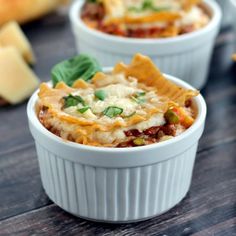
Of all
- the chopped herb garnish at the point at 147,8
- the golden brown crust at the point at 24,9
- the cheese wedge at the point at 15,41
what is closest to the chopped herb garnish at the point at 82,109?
the chopped herb garnish at the point at 147,8

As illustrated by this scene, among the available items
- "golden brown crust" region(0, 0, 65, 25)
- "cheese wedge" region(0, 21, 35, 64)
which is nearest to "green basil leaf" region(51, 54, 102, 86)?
"cheese wedge" region(0, 21, 35, 64)

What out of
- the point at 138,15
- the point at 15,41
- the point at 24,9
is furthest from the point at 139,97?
the point at 24,9

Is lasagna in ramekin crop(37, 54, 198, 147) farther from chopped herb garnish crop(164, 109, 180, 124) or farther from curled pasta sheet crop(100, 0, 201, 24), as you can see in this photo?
curled pasta sheet crop(100, 0, 201, 24)

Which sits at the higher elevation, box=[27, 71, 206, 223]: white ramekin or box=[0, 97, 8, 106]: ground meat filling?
box=[27, 71, 206, 223]: white ramekin

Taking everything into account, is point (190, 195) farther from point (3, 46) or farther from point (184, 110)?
point (3, 46)

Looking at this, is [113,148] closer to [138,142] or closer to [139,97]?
[138,142]

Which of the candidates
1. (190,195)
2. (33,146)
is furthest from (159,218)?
(33,146)

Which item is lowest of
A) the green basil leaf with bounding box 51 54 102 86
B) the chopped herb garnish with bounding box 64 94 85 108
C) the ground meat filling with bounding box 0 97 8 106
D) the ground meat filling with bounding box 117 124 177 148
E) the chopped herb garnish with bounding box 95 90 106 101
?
the ground meat filling with bounding box 0 97 8 106

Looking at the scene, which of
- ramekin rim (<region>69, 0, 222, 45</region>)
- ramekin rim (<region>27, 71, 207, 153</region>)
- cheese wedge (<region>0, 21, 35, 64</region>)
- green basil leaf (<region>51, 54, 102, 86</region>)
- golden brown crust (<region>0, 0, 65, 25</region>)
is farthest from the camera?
golden brown crust (<region>0, 0, 65, 25</region>)
